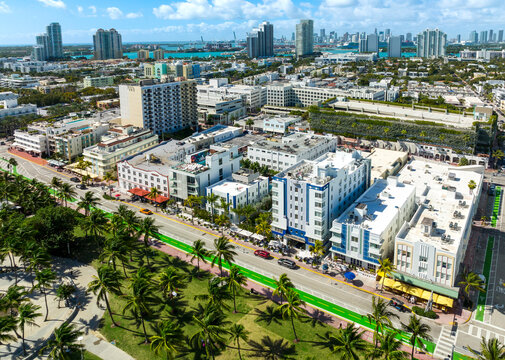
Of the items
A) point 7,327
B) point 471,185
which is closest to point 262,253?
point 7,327

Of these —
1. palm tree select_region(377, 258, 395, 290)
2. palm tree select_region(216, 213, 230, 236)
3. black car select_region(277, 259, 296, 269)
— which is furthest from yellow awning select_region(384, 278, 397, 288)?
palm tree select_region(216, 213, 230, 236)

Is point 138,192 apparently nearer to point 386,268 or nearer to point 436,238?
point 386,268

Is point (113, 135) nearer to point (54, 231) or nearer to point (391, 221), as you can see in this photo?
point (54, 231)

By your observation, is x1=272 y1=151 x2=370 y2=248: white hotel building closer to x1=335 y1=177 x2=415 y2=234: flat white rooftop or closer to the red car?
x1=335 y1=177 x2=415 y2=234: flat white rooftop

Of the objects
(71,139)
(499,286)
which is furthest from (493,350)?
(71,139)

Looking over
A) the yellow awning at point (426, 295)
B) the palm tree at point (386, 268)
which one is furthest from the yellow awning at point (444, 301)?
the palm tree at point (386, 268)

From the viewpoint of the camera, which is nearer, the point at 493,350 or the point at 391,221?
the point at 493,350

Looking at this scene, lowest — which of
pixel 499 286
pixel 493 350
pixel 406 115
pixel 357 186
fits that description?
pixel 499 286
